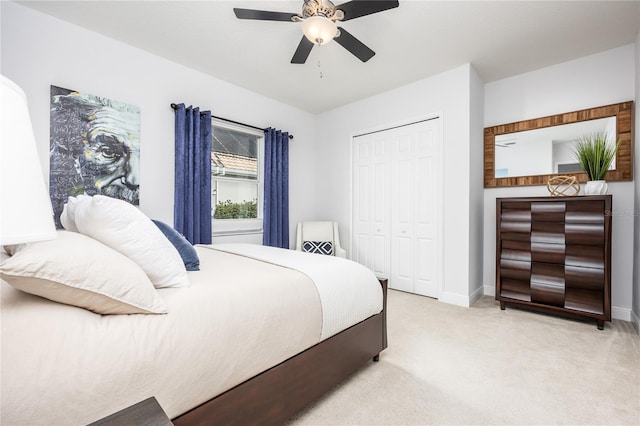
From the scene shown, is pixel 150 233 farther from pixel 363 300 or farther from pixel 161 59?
pixel 161 59

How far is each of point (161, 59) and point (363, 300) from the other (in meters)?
3.14

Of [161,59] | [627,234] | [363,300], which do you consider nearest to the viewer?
[363,300]

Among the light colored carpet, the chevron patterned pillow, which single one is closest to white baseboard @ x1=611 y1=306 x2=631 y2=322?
the light colored carpet

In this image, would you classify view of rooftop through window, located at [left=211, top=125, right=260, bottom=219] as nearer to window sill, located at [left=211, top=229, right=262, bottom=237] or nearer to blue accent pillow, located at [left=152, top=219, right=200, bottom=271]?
window sill, located at [left=211, top=229, right=262, bottom=237]

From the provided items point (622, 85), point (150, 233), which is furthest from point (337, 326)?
point (622, 85)

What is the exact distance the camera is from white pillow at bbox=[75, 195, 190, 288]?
1144mm

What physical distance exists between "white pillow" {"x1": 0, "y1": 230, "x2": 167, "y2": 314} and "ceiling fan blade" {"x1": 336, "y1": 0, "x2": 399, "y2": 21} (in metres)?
1.96

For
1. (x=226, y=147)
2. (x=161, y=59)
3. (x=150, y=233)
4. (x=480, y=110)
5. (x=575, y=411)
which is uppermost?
(x=161, y=59)

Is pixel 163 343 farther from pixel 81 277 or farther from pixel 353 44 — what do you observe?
pixel 353 44

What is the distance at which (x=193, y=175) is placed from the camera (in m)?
3.23

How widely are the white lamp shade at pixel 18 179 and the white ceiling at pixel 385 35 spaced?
2.26 m

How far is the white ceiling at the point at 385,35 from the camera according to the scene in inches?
90.7

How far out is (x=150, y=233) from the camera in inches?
50.2

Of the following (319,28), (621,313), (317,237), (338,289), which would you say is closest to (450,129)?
(319,28)
